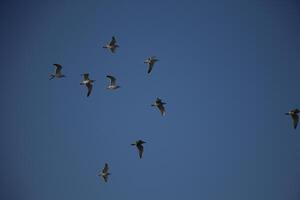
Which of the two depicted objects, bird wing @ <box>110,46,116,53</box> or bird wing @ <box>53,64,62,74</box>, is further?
bird wing @ <box>110,46,116,53</box>

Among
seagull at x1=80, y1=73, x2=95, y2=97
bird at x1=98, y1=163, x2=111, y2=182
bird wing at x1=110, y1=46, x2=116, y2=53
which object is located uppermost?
bird wing at x1=110, y1=46, x2=116, y2=53

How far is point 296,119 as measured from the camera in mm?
59781

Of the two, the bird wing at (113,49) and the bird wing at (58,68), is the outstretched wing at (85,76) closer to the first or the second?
the bird wing at (58,68)

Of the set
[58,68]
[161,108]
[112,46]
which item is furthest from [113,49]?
[161,108]

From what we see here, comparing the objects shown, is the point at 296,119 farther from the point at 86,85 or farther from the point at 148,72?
the point at 86,85

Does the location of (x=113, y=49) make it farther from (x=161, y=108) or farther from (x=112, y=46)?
(x=161, y=108)

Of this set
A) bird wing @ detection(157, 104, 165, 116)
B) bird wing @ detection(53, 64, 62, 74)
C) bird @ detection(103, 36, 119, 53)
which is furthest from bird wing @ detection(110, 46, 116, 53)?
bird wing @ detection(157, 104, 165, 116)

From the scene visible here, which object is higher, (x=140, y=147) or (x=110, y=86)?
(x=110, y=86)

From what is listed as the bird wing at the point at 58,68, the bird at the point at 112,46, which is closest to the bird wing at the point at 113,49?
the bird at the point at 112,46

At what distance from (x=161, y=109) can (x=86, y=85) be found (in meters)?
7.37

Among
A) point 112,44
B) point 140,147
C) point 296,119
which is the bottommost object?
point 140,147

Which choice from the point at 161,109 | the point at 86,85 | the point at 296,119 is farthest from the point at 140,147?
the point at 296,119

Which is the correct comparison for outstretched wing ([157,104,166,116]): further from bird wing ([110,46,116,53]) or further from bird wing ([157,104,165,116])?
bird wing ([110,46,116,53])

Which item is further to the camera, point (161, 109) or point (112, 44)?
point (112, 44)
